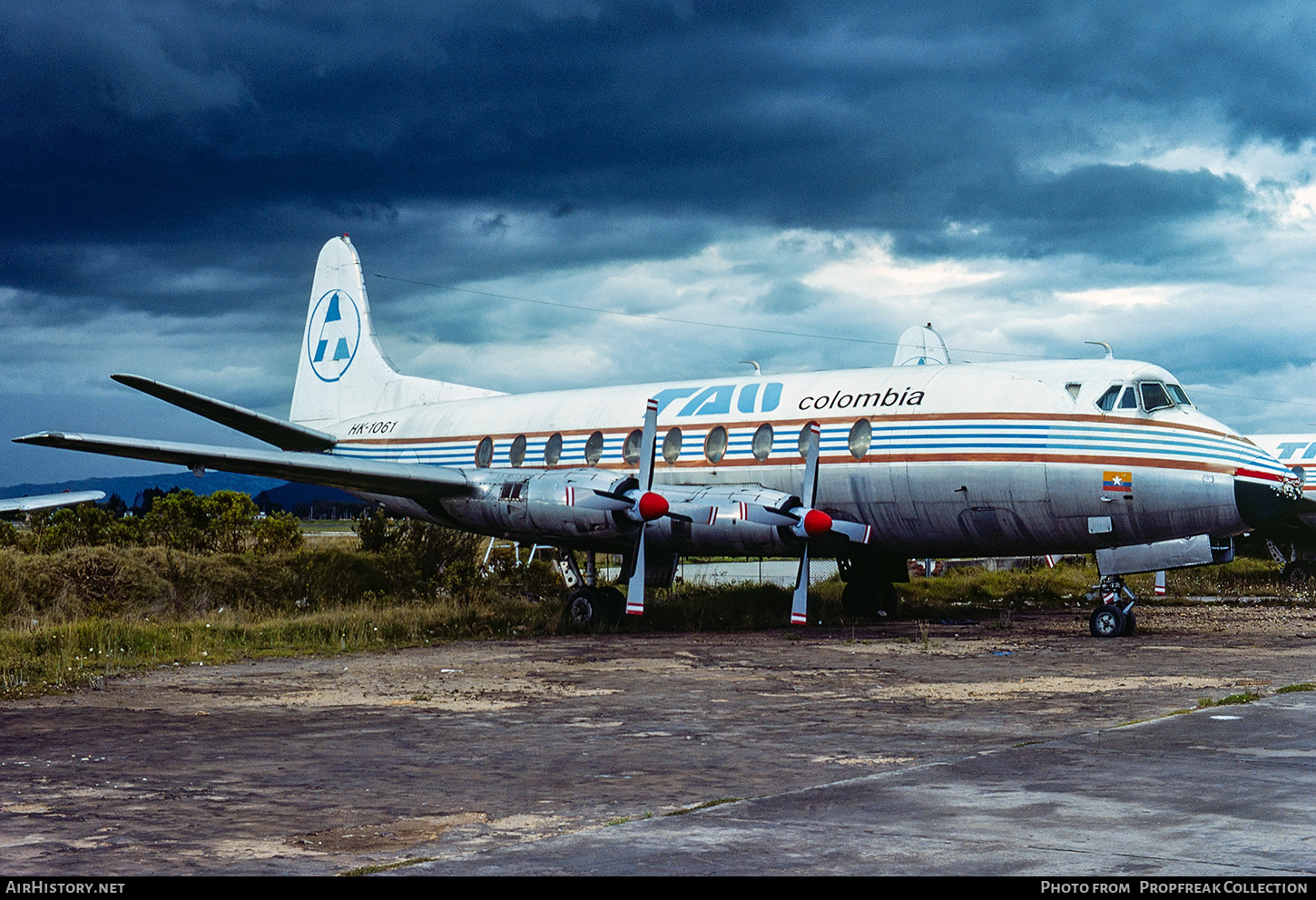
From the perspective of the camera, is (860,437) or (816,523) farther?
(860,437)

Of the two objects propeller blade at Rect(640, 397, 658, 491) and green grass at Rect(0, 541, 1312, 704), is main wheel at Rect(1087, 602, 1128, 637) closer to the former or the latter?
green grass at Rect(0, 541, 1312, 704)

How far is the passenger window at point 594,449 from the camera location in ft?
77.5

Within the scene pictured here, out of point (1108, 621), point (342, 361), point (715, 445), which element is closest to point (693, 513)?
point (715, 445)

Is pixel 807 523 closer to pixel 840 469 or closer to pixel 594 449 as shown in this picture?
pixel 840 469

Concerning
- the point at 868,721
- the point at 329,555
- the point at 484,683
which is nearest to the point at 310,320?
the point at 329,555

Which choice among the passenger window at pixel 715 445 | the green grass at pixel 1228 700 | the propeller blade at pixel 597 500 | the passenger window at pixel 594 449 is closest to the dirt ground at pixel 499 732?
the green grass at pixel 1228 700

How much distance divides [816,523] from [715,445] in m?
3.43

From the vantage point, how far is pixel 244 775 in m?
8.52

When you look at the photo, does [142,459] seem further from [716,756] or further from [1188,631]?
[1188,631]

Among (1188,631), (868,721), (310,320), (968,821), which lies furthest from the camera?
(310,320)

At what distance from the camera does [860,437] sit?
2069 centimetres

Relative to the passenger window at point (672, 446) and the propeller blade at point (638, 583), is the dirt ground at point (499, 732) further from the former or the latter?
the passenger window at point (672, 446)

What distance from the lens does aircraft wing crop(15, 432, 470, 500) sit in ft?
68.7

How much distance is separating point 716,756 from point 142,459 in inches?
591
